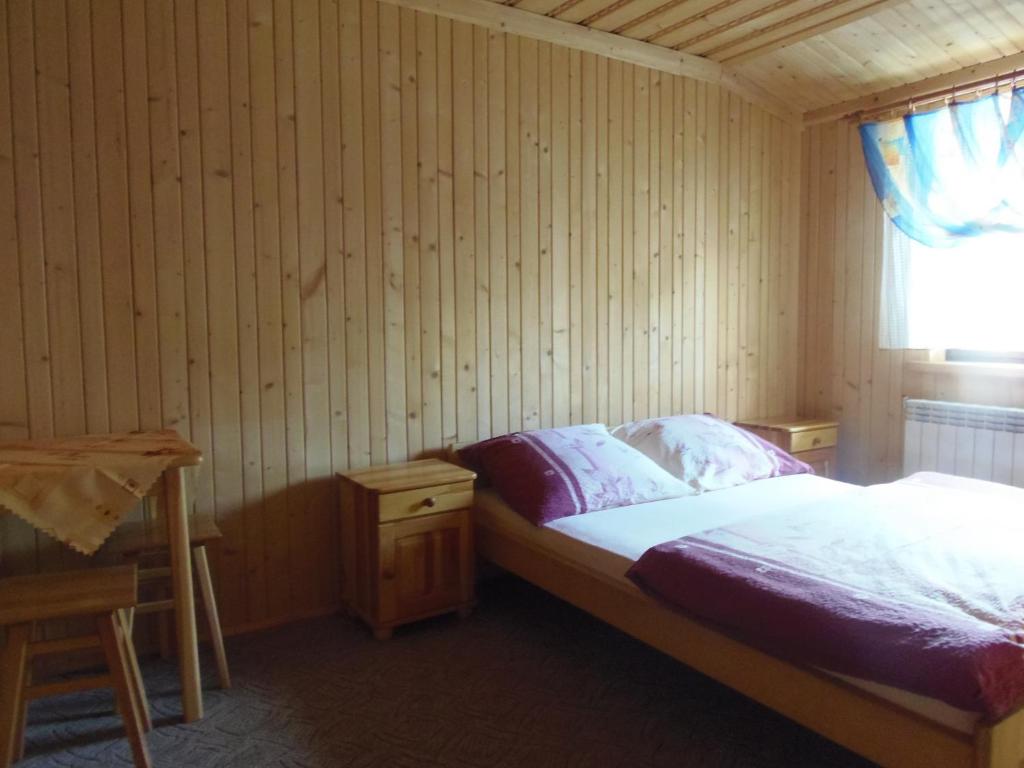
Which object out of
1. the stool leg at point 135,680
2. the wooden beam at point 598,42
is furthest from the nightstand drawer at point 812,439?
the stool leg at point 135,680

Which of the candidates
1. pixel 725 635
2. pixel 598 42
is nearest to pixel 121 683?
pixel 725 635

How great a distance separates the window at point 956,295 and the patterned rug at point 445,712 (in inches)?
90.2

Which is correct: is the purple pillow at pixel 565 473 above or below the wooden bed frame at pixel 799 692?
above

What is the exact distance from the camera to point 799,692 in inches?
75.9

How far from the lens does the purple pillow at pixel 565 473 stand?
2.90 m

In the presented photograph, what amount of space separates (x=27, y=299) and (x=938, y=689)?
2.72m

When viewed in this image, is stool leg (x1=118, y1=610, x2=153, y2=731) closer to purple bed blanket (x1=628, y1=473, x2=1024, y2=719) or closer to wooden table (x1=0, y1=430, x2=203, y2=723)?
wooden table (x1=0, y1=430, x2=203, y2=723)

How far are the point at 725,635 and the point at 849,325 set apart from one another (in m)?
2.75

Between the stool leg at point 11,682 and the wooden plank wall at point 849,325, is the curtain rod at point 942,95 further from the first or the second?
the stool leg at point 11,682

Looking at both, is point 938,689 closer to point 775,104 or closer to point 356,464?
point 356,464

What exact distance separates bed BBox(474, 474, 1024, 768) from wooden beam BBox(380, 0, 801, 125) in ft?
6.44

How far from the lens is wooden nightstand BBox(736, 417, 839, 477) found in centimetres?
407

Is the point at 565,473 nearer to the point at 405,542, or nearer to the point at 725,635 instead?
the point at 405,542

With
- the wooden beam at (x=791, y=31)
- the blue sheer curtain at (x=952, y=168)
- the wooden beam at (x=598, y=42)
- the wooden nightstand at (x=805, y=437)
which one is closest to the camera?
the wooden beam at (x=598, y=42)
